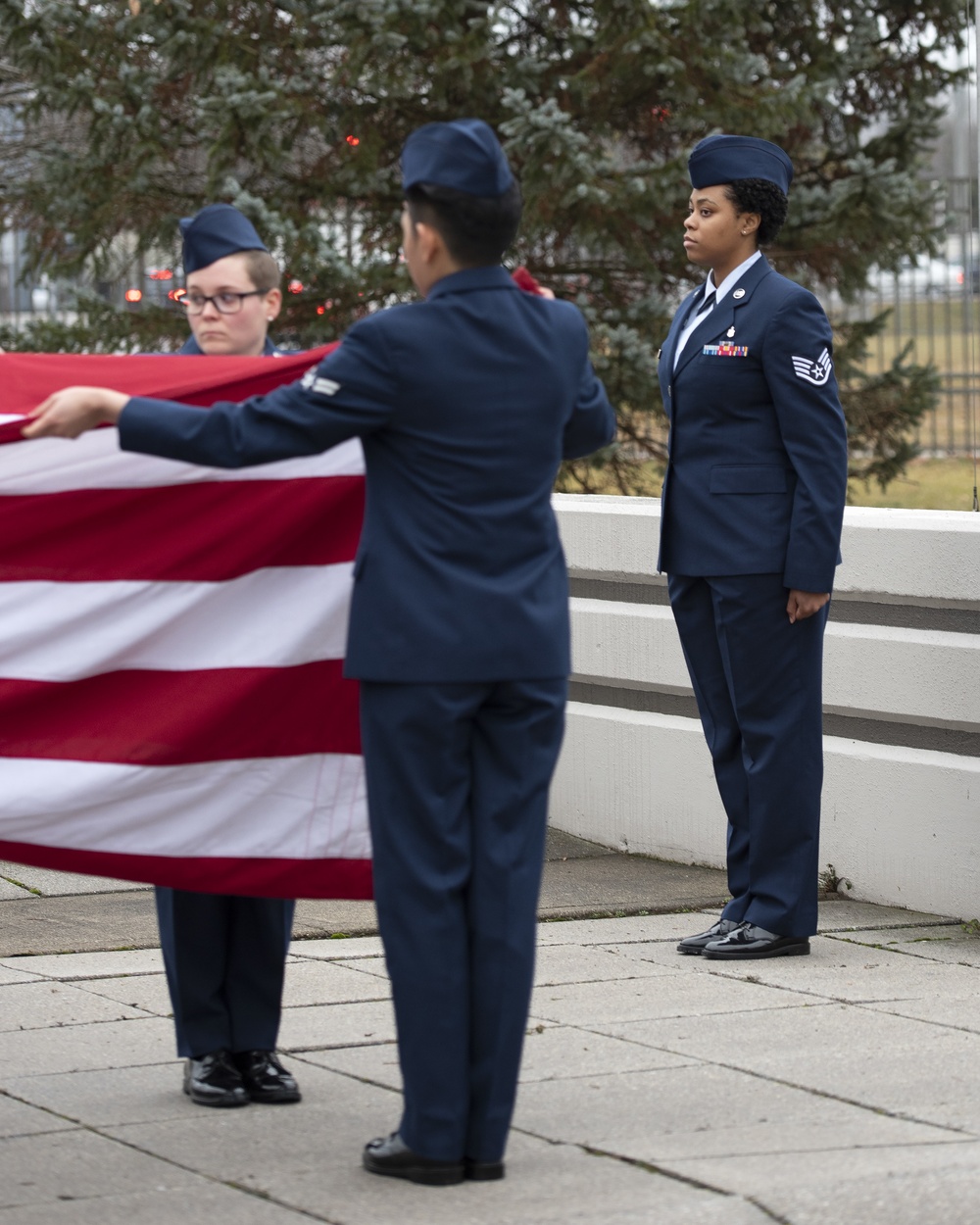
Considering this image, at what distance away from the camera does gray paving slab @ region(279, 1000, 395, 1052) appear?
4.98 metres

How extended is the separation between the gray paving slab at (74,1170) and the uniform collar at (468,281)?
1.75m

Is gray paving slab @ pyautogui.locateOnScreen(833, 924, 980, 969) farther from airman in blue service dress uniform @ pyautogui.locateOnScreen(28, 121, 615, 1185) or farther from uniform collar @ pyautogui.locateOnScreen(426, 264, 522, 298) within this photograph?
uniform collar @ pyautogui.locateOnScreen(426, 264, 522, 298)

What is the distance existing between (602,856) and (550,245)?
738 cm

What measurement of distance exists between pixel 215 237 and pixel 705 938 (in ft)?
8.52

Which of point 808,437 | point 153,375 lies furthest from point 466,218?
point 808,437

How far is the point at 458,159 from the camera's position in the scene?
376 centimetres

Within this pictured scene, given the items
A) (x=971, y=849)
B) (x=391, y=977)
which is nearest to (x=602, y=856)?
(x=971, y=849)

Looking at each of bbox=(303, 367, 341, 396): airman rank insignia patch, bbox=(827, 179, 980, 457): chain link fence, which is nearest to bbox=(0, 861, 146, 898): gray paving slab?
bbox=(303, 367, 341, 396): airman rank insignia patch

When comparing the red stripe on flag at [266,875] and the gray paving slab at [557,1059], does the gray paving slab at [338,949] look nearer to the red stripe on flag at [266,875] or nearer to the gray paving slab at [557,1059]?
the gray paving slab at [557,1059]

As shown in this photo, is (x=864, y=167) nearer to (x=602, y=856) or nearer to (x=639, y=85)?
(x=639, y=85)

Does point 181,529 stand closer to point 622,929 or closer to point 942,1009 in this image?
point 942,1009

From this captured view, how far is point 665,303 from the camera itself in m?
13.4

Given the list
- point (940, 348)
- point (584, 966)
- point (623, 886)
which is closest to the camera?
point (584, 966)

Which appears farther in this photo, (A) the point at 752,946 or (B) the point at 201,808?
(A) the point at 752,946
